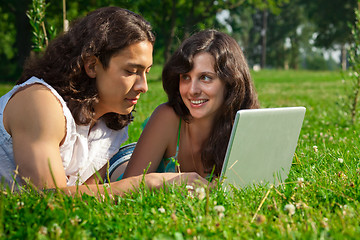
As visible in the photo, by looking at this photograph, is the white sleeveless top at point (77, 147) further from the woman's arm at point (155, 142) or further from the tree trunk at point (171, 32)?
the tree trunk at point (171, 32)

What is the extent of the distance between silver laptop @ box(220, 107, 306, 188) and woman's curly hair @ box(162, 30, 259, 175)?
0.54 m

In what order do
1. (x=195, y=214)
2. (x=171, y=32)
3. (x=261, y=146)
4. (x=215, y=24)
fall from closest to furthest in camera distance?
(x=195, y=214), (x=261, y=146), (x=171, y=32), (x=215, y=24)

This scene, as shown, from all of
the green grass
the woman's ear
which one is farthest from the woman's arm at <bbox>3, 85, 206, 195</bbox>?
the woman's ear

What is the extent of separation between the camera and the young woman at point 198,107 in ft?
10.1

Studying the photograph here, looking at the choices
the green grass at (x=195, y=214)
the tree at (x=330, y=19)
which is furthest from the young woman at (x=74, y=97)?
the tree at (x=330, y=19)

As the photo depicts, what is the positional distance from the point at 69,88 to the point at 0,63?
2531 centimetres

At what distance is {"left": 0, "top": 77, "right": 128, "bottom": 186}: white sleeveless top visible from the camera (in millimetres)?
2596

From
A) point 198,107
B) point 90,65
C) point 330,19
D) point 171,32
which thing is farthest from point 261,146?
point 330,19

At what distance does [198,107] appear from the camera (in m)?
3.04

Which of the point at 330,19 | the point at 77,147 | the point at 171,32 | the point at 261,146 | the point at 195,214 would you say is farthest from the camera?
the point at 330,19

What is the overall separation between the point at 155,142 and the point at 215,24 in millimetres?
21370

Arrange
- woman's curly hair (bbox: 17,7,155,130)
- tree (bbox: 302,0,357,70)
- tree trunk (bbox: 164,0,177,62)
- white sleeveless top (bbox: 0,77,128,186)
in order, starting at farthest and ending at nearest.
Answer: tree (bbox: 302,0,357,70)
tree trunk (bbox: 164,0,177,62)
woman's curly hair (bbox: 17,7,155,130)
white sleeveless top (bbox: 0,77,128,186)

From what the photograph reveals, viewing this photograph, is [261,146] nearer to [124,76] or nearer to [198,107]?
[198,107]

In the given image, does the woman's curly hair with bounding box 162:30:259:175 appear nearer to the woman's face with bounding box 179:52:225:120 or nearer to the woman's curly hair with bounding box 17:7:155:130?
the woman's face with bounding box 179:52:225:120
